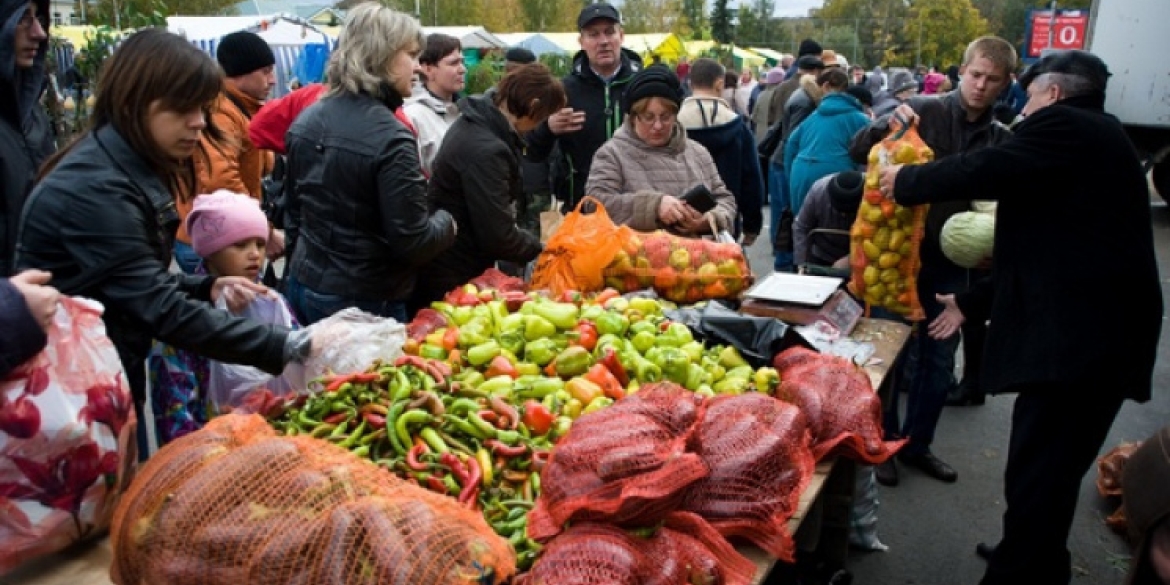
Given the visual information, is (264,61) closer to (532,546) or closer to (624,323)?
(624,323)

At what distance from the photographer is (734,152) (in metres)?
5.60

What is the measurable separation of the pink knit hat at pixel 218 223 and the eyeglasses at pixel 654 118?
7.16ft

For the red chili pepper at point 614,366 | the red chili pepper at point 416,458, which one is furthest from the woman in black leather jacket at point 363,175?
the red chili pepper at point 416,458

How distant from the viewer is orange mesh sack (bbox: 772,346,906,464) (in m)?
2.67

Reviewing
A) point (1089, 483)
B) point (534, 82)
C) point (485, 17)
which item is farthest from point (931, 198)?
point (485, 17)

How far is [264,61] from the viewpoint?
16.5 feet

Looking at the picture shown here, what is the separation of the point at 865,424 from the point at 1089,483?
2737 mm

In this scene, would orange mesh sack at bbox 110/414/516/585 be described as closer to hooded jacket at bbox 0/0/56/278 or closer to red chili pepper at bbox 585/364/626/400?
red chili pepper at bbox 585/364/626/400

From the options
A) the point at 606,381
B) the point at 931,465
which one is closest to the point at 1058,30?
the point at 931,465

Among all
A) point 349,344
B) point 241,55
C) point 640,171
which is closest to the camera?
point 349,344

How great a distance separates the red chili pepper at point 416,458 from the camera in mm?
2252

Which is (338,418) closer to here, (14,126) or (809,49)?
(14,126)

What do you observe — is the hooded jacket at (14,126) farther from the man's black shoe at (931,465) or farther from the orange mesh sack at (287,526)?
the man's black shoe at (931,465)

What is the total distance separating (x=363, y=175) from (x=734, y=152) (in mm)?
2875
